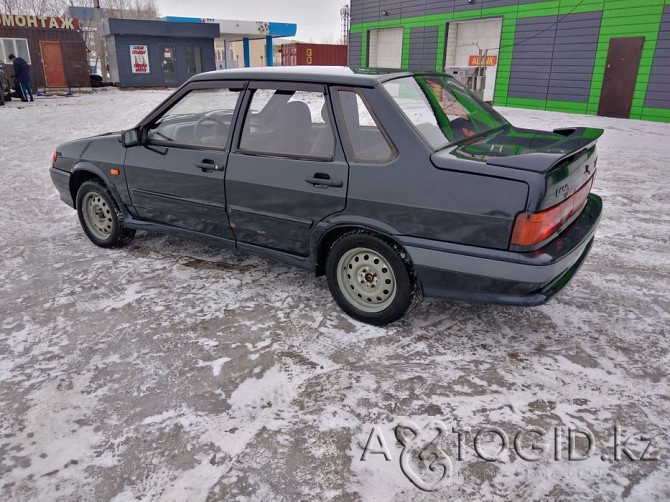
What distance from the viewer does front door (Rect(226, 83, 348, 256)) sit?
10.5 feet

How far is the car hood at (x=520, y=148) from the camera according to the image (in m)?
2.65

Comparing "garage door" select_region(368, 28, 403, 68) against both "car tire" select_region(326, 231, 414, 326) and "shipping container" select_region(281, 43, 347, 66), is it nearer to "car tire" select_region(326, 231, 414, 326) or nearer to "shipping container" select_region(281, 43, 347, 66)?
"shipping container" select_region(281, 43, 347, 66)

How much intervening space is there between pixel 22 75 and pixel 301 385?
898 inches

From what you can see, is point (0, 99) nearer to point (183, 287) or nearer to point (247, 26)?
point (183, 287)

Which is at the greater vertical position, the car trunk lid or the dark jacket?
the dark jacket

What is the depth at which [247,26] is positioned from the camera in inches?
1625

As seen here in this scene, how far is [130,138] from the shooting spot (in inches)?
163

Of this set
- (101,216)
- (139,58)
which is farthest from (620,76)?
(139,58)

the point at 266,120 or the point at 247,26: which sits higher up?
the point at 247,26

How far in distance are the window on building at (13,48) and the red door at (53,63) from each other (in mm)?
770

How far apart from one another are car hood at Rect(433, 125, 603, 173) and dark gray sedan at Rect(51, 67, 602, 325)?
1 centimetres

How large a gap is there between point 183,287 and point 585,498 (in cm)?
309

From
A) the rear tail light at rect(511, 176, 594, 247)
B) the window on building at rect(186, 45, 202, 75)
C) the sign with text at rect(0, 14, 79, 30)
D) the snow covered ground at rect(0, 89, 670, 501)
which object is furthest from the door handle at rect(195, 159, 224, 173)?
the window on building at rect(186, 45, 202, 75)

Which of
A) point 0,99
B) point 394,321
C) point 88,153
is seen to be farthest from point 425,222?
point 0,99
